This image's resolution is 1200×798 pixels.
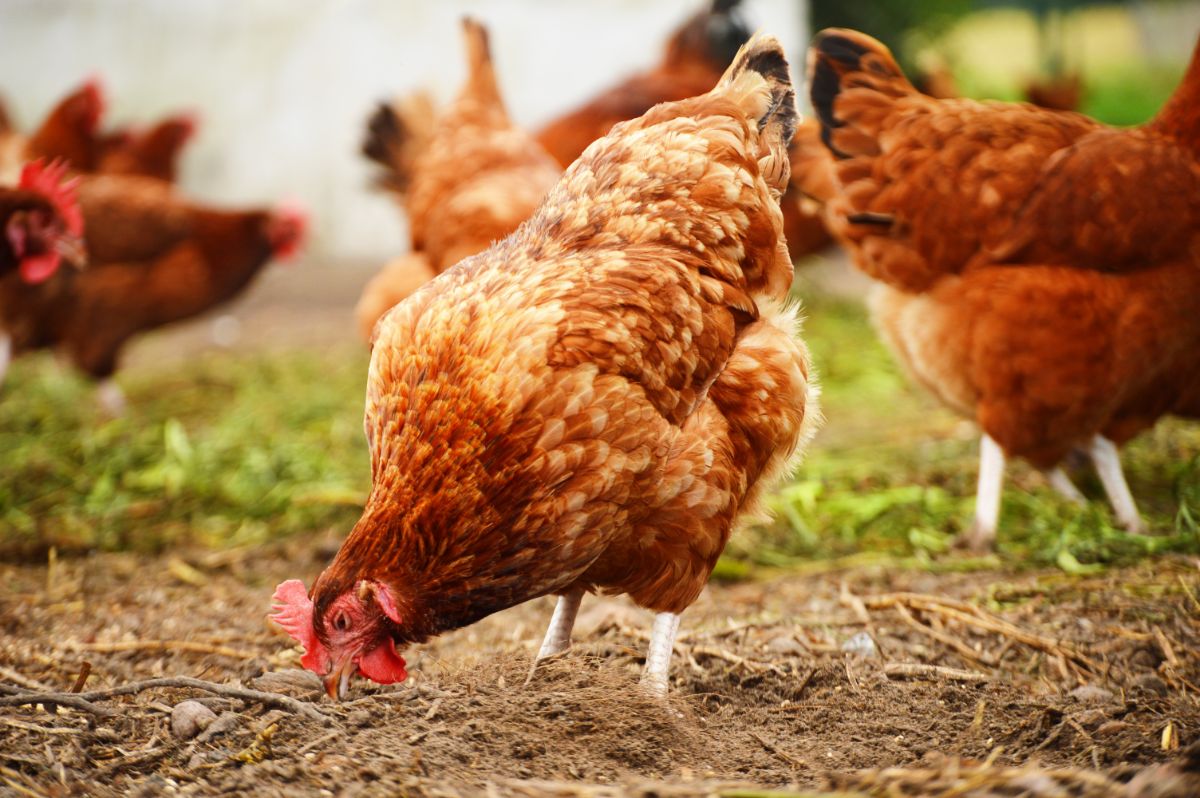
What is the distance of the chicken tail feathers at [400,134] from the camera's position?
574 centimetres

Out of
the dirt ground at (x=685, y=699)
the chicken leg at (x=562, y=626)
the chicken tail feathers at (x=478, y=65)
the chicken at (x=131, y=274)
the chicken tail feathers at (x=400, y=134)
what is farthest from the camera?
the chicken tail feathers at (x=400, y=134)

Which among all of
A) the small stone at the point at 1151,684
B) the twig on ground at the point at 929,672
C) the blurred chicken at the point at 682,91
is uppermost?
the blurred chicken at the point at 682,91

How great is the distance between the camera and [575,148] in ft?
19.2

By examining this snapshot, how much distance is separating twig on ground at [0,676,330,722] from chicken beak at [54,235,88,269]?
300 centimetres

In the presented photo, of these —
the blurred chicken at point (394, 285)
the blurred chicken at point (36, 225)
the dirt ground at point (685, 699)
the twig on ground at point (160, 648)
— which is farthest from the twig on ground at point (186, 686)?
the blurred chicken at point (36, 225)

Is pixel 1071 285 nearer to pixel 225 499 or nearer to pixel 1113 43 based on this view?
pixel 225 499

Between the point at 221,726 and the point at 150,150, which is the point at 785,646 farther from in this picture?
the point at 150,150

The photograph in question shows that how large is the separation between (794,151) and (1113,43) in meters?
11.7

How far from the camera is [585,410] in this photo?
2.18 m

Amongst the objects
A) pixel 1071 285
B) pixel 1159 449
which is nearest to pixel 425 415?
pixel 1071 285

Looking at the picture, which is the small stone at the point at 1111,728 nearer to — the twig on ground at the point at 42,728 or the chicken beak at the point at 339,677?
the chicken beak at the point at 339,677

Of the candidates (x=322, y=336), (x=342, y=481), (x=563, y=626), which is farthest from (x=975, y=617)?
(x=322, y=336)

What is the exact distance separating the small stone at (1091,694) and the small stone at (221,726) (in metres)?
1.83

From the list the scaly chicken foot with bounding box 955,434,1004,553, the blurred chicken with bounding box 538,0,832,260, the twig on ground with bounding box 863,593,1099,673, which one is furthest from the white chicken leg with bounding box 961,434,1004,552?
the blurred chicken with bounding box 538,0,832,260
